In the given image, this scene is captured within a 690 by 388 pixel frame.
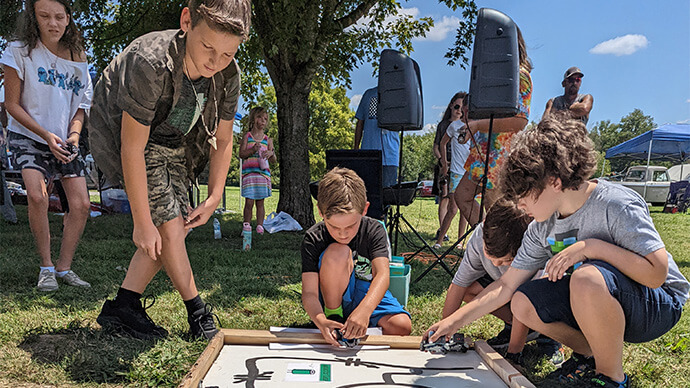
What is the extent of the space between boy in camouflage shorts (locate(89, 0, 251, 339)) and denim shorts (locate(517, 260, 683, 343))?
131 centimetres

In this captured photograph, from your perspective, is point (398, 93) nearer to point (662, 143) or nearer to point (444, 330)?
point (444, 330)

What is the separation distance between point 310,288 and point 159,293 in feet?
3.65

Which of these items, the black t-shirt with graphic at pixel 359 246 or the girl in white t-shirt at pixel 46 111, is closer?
the black t-shirt with graphic at pixel 359 246

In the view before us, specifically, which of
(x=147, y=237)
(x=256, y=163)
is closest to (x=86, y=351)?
(x=147, y=237)

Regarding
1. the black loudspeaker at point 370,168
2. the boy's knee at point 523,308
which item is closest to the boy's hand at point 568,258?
the boy's knee at point 523,308

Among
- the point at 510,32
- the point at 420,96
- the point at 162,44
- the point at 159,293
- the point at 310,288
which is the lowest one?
the point at 159,293

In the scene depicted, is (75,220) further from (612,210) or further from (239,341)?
(612,210)

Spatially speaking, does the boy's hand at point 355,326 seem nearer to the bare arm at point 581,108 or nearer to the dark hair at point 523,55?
the dark hair at point 523,55

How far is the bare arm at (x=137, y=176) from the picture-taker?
5.03ft

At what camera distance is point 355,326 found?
1.75 meters

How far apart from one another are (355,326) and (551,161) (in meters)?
0.92

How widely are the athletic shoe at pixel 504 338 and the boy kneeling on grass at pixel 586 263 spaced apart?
0.29m

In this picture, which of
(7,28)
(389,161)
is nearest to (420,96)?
(389,161)

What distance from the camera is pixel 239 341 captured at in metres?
1.81
